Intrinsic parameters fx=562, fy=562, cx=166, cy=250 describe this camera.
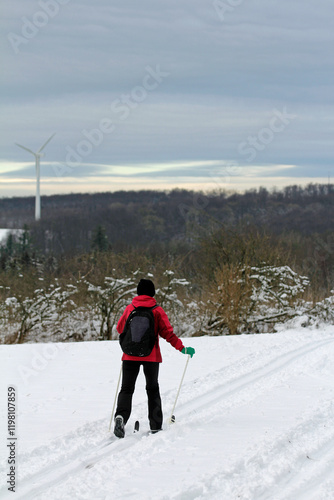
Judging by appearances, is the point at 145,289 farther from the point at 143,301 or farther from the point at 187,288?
the point at 187,288

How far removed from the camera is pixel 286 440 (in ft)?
19.2

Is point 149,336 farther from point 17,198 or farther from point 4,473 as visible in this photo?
point 17,198

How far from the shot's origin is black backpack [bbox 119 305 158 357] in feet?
20.5

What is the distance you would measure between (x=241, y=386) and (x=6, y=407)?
3.52 m

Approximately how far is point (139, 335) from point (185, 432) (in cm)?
121

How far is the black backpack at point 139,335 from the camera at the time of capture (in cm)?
623

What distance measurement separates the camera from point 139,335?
623 cm

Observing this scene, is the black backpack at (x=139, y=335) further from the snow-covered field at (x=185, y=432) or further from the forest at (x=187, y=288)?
the forest at (x=187, y=288)

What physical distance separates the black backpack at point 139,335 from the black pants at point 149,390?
176mm

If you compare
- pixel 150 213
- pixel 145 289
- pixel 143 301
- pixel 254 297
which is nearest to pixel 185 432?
Result: pixel 143 301

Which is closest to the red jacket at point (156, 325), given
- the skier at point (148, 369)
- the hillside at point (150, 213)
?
the skier at point (148, 369)

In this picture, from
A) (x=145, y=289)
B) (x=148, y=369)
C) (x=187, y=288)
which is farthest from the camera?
(x=187, y=288)

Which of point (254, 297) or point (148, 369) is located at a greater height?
point (148, 369)

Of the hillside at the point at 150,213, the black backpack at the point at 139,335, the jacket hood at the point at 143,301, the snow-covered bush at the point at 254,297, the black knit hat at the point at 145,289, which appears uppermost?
the hillside at the point at 150,213
